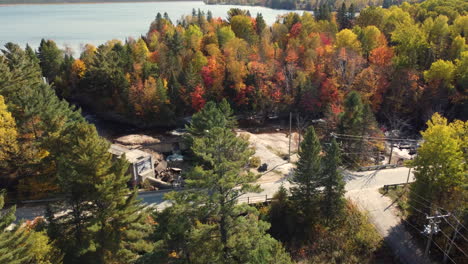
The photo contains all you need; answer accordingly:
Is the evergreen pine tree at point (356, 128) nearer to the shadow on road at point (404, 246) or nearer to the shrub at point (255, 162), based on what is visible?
the shrub at point (255, 162)

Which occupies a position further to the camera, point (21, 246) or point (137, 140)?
point (137, 140)

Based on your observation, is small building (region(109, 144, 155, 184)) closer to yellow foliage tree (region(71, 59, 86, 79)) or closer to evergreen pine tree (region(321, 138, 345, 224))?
evergreen pine tree (region(321, 138, 345, 224))

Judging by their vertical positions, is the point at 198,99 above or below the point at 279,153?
above

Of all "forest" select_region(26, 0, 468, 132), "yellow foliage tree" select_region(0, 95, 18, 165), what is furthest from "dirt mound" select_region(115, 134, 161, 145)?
"yellow foliage tree" select_region(0, 95, 18, 165)

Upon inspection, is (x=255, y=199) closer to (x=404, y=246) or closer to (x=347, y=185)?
(x=347, y=185)

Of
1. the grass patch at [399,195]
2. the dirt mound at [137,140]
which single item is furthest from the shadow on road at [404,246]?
the dirt mound at [137,140]

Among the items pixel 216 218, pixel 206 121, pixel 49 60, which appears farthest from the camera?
pixel 49 60

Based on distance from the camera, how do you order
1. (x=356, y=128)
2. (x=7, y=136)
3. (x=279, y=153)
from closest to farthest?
(x=7, y=136), (x=356, y=128), (x=279, y=153)

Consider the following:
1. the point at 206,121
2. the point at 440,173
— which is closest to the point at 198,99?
the point at 206,121
